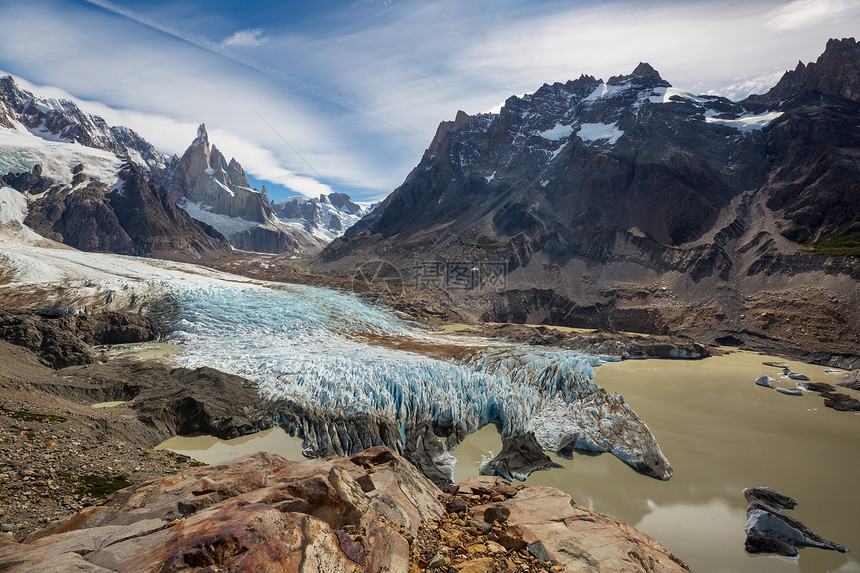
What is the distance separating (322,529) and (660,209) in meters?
92.5

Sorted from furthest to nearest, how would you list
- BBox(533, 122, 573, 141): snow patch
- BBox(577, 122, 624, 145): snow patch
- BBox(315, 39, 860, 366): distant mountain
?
BBox(533, 122, 573, 141): snow patch
BBox(577, 122, 624, 145): snow patch
BBox(315, 39, 860, 366): distant mountain

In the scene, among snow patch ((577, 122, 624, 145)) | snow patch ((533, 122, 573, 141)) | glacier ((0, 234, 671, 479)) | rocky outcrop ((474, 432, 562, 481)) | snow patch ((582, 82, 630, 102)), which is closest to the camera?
rocky outcrop ((474, 432, 562, 481))

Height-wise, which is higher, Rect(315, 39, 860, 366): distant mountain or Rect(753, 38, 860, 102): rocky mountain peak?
Rect(753, 38, 860, 102): rocky mountain peak

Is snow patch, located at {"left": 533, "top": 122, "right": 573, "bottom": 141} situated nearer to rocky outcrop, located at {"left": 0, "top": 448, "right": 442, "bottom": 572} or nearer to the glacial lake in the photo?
the glacial lake

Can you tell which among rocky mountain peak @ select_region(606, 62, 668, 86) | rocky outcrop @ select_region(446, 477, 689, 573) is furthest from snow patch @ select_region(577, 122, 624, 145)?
rocky outcrop @ select_region(446, 477, 689, 573)

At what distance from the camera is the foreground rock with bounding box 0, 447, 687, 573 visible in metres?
3.58

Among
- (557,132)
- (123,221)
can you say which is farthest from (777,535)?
(123,221)

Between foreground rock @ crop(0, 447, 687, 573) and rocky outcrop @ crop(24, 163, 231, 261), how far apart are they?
14711 centimetres

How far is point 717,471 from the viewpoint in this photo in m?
12.9

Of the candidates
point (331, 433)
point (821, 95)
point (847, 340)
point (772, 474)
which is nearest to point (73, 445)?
point (331, 433)

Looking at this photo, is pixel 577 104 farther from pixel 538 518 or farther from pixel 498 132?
pixel 538 518

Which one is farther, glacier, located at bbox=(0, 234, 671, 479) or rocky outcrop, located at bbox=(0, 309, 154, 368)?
rocky outcrop, located at bbox=(0, 309, 154, 368)

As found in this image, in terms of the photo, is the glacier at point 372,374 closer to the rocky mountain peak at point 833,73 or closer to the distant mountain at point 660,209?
the distant mountain at point 660,209

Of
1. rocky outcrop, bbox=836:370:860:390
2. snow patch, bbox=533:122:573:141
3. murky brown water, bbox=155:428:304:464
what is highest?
snow patch, bbox=533:122:573:141
